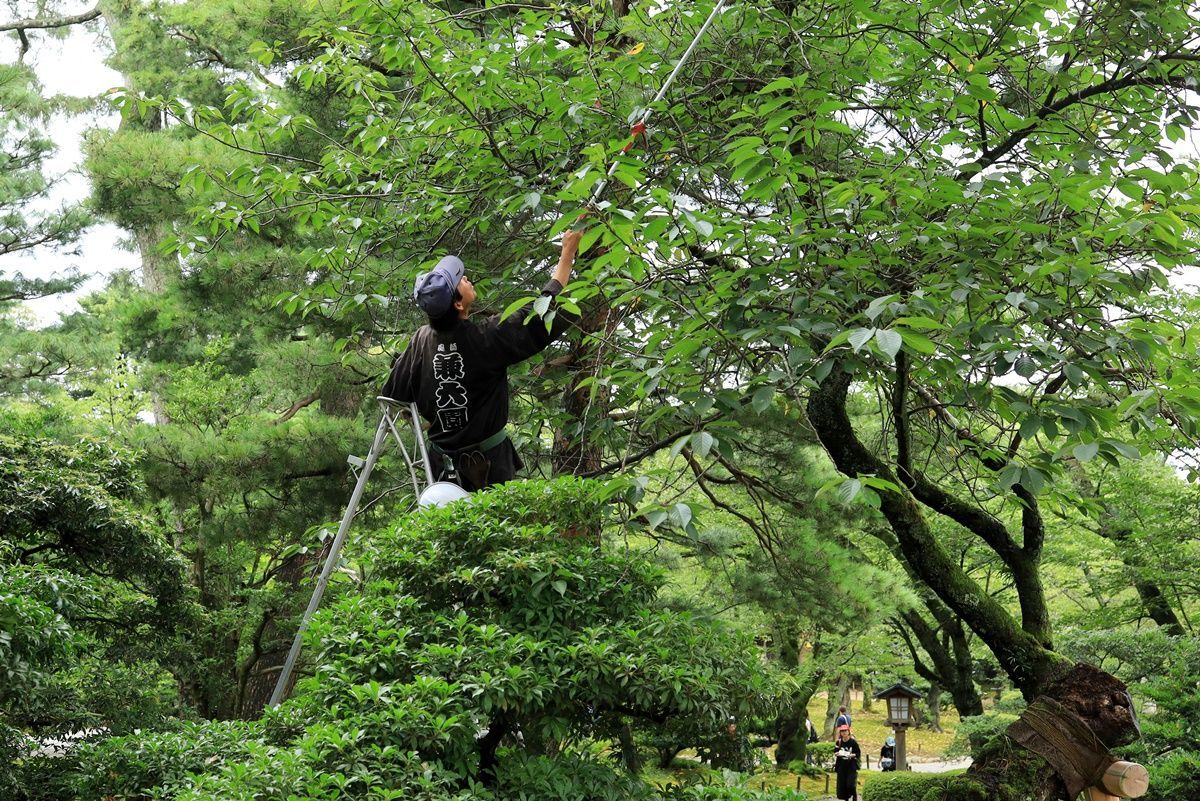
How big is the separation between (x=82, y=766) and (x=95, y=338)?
11.3 metres

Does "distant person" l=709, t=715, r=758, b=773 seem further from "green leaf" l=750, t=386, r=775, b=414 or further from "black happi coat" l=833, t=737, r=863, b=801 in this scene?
"black happi coat" l=833, t=737, r=863, b=801

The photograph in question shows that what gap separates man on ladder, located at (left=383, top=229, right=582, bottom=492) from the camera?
367cm

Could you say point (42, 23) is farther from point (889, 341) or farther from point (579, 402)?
point (889, 341)

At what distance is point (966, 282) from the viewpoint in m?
3.13

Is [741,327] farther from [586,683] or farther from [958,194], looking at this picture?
[586,683]

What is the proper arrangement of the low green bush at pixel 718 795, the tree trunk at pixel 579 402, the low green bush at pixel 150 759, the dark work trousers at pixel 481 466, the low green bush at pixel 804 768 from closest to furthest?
the low green bush at pixel 718 795
the low green bush at pixel 150 759
the dark work trousers at pixel 481 466
the tree trunk at pixel 579 402
the low green bush at pixel 804 768

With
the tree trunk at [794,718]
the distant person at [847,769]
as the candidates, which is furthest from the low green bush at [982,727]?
the tree trunk at [794,718]

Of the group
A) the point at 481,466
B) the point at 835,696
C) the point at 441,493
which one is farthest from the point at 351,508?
the point at 835,696

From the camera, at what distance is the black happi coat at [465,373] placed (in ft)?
12.1

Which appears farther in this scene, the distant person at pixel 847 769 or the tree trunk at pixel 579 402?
the distant person at pixel 847 769

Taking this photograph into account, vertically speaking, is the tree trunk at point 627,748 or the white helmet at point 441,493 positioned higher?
the white helmet at point 441,493

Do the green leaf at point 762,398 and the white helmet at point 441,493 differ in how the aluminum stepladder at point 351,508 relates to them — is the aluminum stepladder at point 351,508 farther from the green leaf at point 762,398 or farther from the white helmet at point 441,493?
the green leaf at point 762,398

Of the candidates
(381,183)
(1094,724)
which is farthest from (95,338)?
(1094,724)

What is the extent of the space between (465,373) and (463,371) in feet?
0.04
